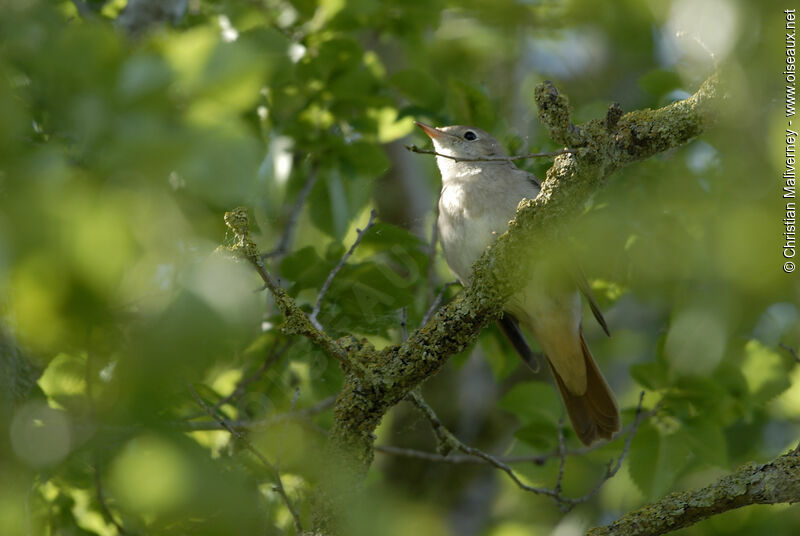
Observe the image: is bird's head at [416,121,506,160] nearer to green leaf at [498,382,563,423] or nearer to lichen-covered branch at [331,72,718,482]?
green leaf at [498,382,563,423]

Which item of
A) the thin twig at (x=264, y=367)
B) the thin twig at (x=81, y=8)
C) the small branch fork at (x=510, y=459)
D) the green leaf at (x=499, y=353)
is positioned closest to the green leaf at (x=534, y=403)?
the small branch fork at (x=510, y=459)

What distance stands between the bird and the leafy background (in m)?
0.17

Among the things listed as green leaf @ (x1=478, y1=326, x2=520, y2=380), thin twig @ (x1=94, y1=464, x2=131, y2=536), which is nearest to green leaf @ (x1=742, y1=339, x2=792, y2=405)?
green leaf @ (x1=478, y1=326, x2=520, y2=380)

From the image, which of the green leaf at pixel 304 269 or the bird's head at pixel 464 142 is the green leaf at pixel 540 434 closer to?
the green leaf at pixel 304 269

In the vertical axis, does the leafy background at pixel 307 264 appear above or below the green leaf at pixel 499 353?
above

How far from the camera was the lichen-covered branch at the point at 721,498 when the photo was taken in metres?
2.29

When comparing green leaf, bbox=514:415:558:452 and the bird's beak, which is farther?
the bird's beak

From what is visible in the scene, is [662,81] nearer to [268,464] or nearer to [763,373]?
[763,373]

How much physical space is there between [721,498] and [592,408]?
193 cm

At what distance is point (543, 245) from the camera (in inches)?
107

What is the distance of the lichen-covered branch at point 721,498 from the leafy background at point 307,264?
672 mm

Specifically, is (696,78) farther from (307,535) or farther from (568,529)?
(568,529)

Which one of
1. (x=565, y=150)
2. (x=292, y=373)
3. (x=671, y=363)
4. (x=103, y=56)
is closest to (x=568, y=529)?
(x=671, y=363)

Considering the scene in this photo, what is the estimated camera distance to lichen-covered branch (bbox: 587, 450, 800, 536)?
2288 mm
